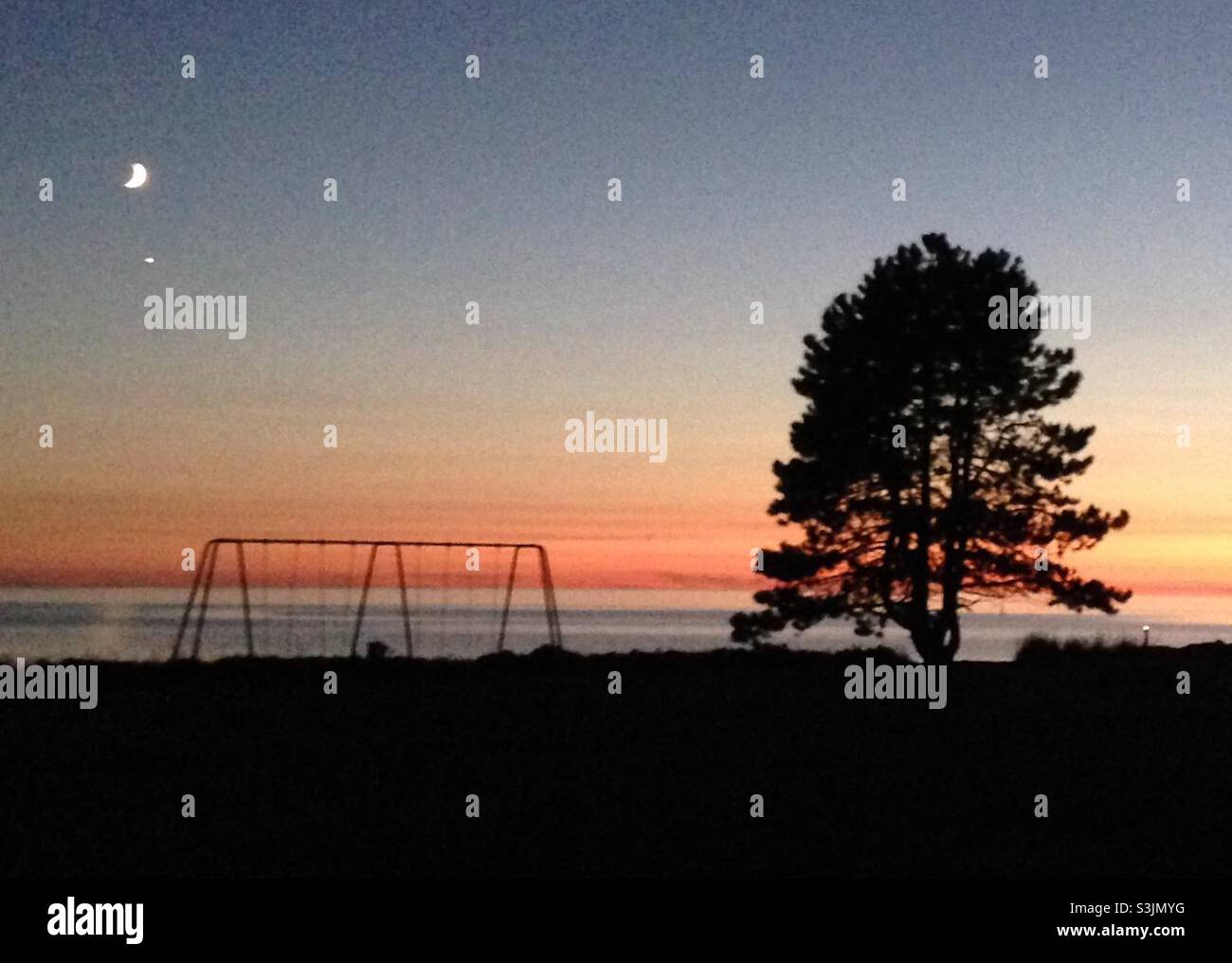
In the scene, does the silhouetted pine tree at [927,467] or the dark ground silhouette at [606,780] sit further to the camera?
the silhouetted pine tree at [927,467]

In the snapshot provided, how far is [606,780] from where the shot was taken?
13734mm

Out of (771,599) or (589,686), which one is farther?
(771,599)

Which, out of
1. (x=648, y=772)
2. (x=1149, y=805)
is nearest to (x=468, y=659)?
(x=648, y=772)

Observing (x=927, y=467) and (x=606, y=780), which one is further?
(x=927, y=467)

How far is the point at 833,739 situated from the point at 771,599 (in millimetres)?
14747

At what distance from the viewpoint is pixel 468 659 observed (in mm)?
28141

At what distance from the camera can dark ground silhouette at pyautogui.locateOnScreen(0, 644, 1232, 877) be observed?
10.5 m

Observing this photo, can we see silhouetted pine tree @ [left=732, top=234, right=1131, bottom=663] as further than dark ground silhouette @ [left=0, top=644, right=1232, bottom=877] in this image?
Yes

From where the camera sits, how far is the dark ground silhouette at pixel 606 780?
34.4ft
